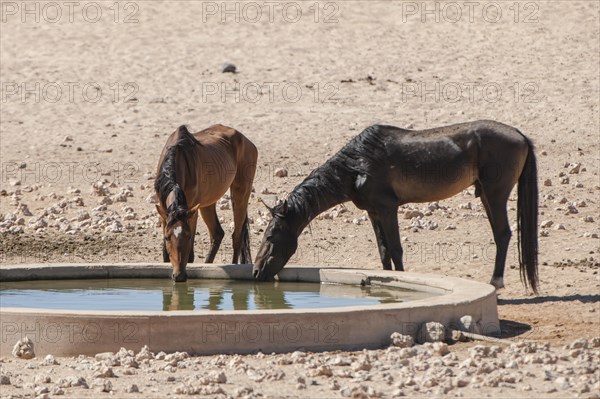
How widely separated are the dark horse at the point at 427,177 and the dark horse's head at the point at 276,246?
0.22 ft

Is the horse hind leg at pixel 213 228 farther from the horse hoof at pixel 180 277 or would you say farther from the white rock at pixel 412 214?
the white rock at pixel 412 214

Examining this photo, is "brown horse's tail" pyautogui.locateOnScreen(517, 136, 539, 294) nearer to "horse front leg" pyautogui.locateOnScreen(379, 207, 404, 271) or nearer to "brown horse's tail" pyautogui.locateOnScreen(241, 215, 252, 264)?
"horse front leg" pyautogui.locateOnScreen(379, 207, 404, 271)

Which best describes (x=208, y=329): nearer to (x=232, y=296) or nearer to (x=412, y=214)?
(x=232, y=296)

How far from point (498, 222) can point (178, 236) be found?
10.0ft

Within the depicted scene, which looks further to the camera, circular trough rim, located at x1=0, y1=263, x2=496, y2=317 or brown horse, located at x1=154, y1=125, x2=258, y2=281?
brown horse, located at x1=154, y1=125, x2=258, y2=281

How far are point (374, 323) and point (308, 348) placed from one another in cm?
53

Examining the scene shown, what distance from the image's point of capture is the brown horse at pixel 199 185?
439 inches

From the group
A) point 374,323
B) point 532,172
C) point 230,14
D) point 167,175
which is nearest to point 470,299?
point 374,323

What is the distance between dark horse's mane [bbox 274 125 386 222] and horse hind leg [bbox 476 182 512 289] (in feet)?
3.48

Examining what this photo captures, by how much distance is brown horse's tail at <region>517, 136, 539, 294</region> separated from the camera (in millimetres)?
11850

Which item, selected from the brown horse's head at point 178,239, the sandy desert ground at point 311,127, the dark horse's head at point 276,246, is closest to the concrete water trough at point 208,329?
the sandy desert ground at point 311,127

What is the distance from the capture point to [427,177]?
12.2 meters

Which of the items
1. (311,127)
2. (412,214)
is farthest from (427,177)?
(311,127)

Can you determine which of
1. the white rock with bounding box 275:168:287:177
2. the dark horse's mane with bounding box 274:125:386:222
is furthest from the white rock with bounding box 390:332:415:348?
the white rock with bounding box 275:168:287:177
